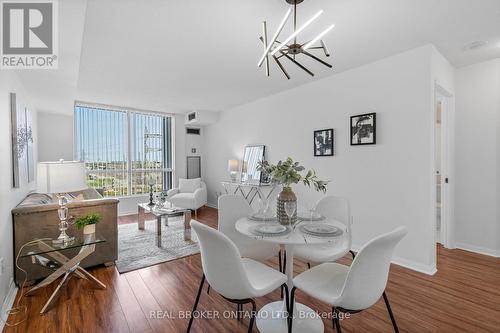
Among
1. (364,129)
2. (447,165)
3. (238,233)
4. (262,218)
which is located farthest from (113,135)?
(447,165)

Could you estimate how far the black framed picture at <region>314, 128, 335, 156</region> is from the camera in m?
3.49

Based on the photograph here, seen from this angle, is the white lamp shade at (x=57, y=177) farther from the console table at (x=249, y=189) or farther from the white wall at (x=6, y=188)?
the console table at (x=249, y=189)

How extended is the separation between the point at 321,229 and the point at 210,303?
1.28 meters

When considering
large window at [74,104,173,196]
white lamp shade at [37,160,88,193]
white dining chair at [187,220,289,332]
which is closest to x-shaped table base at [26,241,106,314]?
white lamp shade at [37,160,88,193]

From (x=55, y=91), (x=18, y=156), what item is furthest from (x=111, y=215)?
(x=55, y=91)

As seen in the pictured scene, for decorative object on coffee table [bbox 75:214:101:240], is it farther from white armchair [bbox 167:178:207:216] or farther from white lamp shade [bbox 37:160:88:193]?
white armchair [bbox 167:178:207:216]

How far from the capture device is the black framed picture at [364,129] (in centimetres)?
300

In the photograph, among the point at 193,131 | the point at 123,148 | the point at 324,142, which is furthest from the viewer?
the point at 193,131

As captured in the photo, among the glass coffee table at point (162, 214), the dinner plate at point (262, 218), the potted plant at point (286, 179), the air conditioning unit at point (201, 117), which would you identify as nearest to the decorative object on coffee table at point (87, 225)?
the glass coffee table at point (162, 214)

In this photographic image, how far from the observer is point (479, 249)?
3.13 meters

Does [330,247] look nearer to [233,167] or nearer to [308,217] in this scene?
[308,217]

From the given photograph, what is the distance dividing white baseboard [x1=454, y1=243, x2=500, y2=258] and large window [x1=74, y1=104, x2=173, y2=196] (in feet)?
19.8

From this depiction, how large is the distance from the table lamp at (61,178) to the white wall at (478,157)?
4726 millimetres

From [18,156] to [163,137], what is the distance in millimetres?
3816
